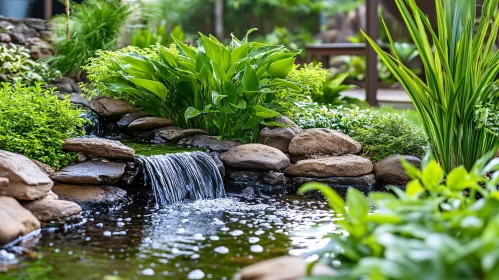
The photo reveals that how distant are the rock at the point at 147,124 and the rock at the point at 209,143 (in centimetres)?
41

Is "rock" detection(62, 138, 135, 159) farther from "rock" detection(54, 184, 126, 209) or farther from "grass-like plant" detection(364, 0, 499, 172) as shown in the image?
"grass-like plant" detection(364, 0, 499, 172)

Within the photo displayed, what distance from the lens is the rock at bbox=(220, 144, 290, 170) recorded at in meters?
5.49

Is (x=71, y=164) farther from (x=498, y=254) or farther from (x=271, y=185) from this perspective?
(x=498, y=254)

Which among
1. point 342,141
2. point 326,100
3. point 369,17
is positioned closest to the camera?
point 342,141

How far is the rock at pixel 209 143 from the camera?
18.7 ft

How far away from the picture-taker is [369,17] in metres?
9.29

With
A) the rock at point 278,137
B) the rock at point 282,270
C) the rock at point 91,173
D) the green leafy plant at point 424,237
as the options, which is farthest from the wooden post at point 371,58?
the rock at point 282,270

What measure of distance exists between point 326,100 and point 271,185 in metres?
3.26

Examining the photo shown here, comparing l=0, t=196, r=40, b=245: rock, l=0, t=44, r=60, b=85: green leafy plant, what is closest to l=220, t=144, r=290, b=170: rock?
l=0, t=196, r=40, b=245: rock

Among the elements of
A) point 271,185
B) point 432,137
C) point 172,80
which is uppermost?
point 172,80

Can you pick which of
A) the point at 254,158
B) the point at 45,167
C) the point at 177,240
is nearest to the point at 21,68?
the point at 45,167

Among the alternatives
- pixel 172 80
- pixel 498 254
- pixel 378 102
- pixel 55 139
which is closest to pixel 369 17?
pixel 378 102

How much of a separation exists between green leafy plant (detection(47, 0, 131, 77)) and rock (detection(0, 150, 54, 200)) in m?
4.34

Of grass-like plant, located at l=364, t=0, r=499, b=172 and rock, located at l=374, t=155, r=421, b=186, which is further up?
grass-like plant, located at l=364, t=0, r=499, b=172
